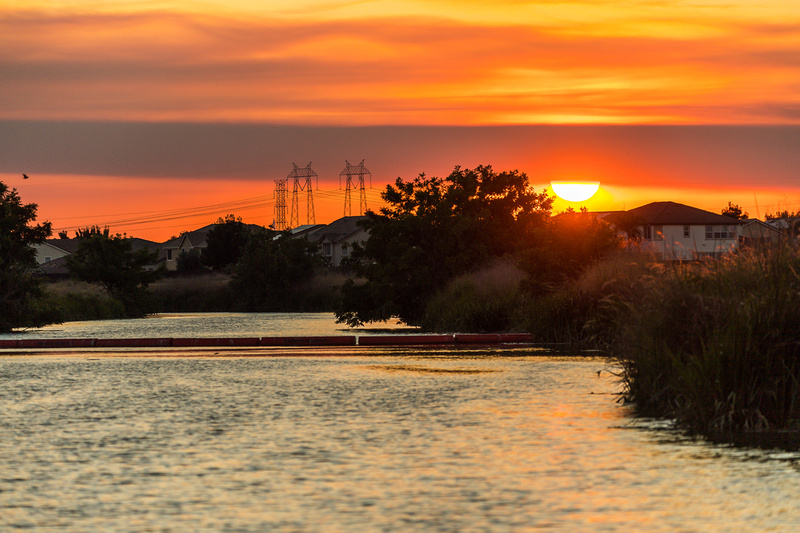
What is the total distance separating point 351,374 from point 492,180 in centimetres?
3402

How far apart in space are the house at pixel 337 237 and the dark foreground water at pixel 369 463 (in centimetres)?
12324

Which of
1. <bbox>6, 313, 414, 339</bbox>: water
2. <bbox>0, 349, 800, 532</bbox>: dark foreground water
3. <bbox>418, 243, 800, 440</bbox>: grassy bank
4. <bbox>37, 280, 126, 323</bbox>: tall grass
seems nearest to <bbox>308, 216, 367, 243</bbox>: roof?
<bbox>37, 280, 126, 323</bbox>: tall grass

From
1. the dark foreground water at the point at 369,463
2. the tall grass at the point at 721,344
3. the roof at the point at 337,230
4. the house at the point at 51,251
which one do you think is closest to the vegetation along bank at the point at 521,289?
the tall grass at the point at 721,344

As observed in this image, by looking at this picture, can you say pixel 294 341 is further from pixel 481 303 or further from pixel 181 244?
pixel 181 244

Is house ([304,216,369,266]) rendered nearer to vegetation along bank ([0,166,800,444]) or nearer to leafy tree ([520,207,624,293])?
vegetation along bank ([0,166,800,444])

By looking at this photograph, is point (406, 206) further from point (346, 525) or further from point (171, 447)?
point (346, 525)

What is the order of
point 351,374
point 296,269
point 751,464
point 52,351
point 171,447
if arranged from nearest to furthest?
1. point 751,464
2. point 171,447
3. point 351,374
4. point 52,351
5. point 296,269

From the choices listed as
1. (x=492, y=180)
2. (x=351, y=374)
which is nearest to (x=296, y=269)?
(x=492, y=180)

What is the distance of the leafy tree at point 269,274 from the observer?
89062 mm

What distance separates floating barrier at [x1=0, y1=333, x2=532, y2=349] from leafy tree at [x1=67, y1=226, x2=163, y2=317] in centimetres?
4455

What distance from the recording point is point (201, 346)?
32281 mm

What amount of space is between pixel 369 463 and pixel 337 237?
137 m

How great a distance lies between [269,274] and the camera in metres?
89.8

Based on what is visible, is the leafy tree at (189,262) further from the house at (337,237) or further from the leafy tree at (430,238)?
the leafy tree at (430,238)
